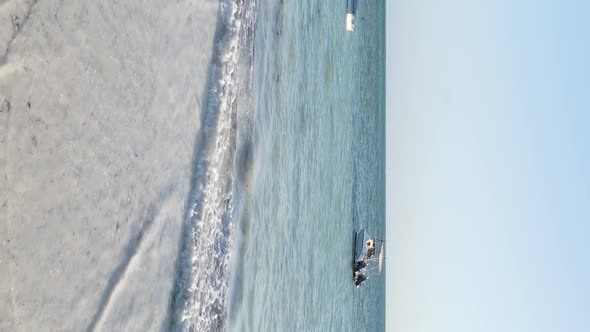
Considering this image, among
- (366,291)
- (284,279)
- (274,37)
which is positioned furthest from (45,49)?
(366,291)

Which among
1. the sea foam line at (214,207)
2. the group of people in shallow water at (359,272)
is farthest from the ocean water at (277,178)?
the group of people in shallow water at (359,272)

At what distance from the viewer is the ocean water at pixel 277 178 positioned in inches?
83.9

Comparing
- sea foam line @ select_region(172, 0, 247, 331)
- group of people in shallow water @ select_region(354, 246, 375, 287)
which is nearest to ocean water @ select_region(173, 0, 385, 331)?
sea foam line @ select_region(172, 0, 247, 331)

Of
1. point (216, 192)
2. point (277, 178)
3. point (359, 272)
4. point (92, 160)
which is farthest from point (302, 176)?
point (92, 160)

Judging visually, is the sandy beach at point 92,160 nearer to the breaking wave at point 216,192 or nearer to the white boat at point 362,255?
the breaking wave at point 216,192

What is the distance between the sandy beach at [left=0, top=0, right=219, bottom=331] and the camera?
1188 millimetres

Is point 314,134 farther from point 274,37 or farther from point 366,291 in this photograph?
point 366,291

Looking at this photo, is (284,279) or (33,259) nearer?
(33,259)

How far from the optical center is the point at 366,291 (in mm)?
7137

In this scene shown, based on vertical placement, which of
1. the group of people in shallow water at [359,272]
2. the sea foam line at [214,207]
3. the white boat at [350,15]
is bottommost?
the group of people in shallow water at [359,272]

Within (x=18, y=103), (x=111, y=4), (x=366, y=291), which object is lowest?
(x=366, y=291)

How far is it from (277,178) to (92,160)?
6.28 feet

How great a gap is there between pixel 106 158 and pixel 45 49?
0.30 metres

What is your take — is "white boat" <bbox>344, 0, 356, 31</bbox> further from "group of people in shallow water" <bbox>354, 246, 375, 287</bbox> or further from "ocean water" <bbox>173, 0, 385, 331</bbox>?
"group of people in shallow water" <bbox>354, 246, 375, 287</bbox>
